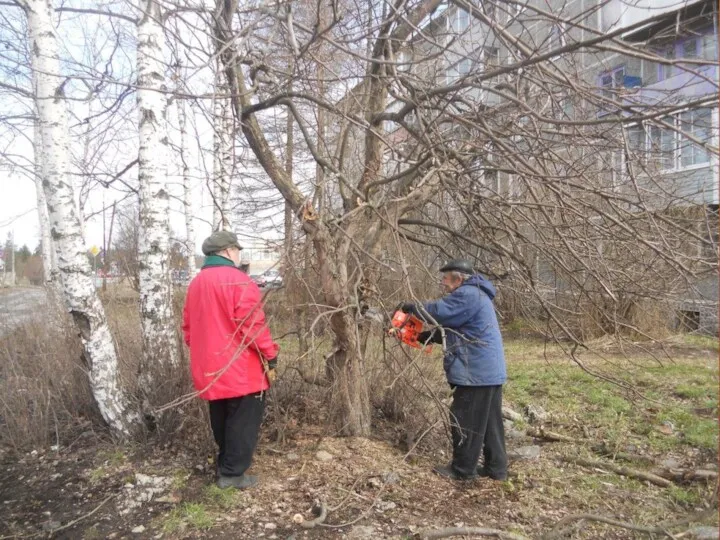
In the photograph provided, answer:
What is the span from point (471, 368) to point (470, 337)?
8.5 inches

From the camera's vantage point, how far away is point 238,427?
3422 mm

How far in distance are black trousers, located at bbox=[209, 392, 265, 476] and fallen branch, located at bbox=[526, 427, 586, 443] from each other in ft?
8.95

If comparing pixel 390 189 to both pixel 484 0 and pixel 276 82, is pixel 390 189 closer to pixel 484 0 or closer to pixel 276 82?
pixel 276 82

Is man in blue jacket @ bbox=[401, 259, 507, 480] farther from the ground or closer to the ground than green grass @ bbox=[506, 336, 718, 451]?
farther from the ground

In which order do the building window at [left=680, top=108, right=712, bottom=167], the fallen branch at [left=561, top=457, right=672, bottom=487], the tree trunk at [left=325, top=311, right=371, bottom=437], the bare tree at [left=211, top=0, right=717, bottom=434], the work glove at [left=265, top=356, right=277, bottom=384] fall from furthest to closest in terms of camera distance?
the tree trunk at [left=325, top=311, right=371, bottom=437] → the fallen branch at [left=561, top=457, right=672, bottom=487] → the work glove at [left=265, top=356, right=277, bottom=384] → the bare tree at [left=211, top=0, right=717, bottom=434] → the building window at [left=680, top=108, right=712, bottom=167]

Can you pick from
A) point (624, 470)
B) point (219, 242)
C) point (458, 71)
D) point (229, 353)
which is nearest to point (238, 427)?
point (229, 353)

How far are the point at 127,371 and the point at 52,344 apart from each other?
41.6 inches

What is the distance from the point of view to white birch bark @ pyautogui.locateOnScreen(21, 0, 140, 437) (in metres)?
4.04

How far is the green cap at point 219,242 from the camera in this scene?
11.5 feet

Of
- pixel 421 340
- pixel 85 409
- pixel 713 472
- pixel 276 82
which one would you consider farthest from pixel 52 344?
pixel 713 472

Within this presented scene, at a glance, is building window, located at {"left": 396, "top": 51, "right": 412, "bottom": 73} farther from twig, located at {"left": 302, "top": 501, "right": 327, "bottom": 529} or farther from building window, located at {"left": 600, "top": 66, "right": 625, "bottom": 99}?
twig, located at {"left": 302, "top": 501, "right": 327, "bottom": 529}

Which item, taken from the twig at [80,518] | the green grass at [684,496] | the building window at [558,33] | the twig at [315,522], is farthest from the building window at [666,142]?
the twig at [80,518]

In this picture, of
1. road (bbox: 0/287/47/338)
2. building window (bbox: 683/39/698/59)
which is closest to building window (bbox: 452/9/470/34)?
building window (bbox: 683/39/698/59)

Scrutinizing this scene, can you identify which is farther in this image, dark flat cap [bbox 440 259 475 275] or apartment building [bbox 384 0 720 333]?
dark flat cap [bbox 440 259 475 275]
